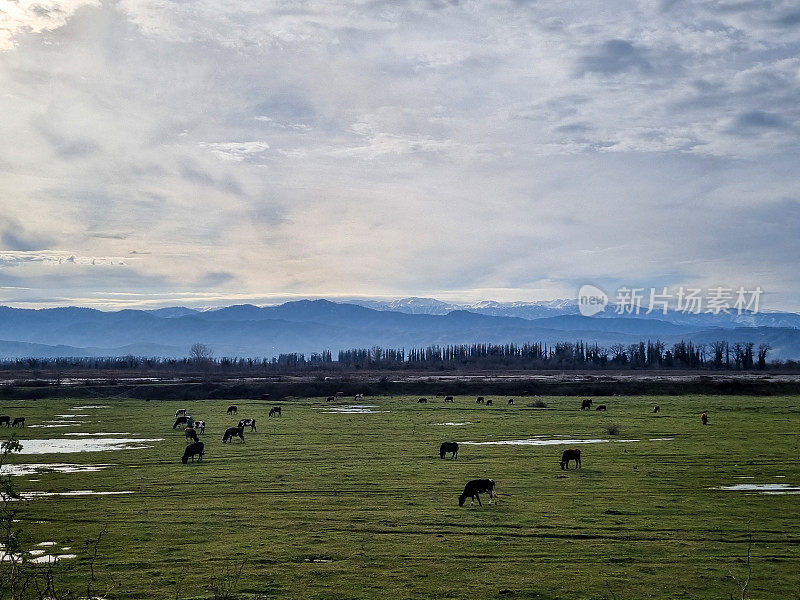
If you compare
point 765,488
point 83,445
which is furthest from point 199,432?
point 765,488

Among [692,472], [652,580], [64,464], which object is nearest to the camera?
[652,580]

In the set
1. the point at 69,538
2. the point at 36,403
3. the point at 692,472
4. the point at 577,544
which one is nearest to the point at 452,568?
the point at 577,544

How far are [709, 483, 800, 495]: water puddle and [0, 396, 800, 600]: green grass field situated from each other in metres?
0.61

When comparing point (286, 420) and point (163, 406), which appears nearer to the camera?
point (286, 420)

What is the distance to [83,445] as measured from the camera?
4984 centimetres

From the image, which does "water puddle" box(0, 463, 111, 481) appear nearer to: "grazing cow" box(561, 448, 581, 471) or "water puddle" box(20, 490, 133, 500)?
"water puddle" box(20, 490, 133, 500)

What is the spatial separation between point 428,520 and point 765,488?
54.3ft

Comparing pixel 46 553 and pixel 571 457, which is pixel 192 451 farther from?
pixel 571 457

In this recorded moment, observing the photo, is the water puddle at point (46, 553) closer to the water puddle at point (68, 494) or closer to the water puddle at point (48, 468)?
the water puddle at point (68, 494)

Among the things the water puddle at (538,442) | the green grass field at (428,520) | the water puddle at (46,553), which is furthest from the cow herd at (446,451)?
the water puddle at (46,553)

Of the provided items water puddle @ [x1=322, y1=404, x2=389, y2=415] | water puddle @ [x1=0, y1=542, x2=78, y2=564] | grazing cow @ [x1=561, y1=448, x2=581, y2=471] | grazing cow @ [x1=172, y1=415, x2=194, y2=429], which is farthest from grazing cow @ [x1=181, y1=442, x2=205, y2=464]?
water puddle @ [x1=322, y1=404, x2=389, y2=415]

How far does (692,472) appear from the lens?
116 feet

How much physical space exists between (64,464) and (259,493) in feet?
54.7

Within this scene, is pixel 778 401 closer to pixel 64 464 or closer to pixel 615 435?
pixel 615 435
